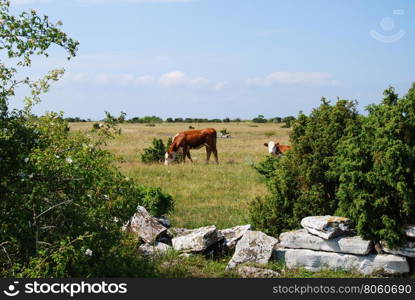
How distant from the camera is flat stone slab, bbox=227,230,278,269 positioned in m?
9.50

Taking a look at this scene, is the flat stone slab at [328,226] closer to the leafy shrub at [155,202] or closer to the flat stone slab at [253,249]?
the flat stone slab at [253,249]

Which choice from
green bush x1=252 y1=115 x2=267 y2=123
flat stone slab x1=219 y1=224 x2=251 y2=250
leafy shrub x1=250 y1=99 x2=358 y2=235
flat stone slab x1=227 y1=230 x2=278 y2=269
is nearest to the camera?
flat stone slab x1=227 y1=230 x2=278 y2=269

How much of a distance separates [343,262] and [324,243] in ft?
1.41

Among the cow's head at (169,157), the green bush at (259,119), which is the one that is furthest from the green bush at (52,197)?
the green bush at (259,119)

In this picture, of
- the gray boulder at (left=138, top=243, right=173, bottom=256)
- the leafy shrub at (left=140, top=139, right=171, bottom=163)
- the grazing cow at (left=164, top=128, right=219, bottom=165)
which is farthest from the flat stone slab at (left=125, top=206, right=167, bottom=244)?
the leafy shrub at (left=140, top=139, right=171, bottom=163)

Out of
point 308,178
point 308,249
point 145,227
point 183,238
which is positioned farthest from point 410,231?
point 145,227

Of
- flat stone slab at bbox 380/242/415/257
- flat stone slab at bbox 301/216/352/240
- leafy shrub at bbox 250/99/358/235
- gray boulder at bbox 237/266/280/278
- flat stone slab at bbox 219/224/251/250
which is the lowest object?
gray boulder at bbox 237/266/280/278

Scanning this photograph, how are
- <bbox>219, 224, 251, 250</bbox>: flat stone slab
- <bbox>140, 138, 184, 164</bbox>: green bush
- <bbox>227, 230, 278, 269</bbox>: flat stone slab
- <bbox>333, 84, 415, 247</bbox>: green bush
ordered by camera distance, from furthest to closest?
<bbox>140, 138, 184, 164</bbox>: green bush, <bbox>219, 224, 251, 250</bbox>: flat stone slab, <bbox>227, 230, 278, 269</bbox>: flat stone slab, <bbox>333, 84, 415, 247</bbox>: green bush

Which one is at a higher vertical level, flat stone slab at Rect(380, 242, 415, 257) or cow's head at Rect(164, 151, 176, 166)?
cow's head at Rect(164, 151, 176, 166)

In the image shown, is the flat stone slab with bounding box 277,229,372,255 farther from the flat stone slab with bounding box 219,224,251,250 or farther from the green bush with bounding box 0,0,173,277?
the green bush with bounding box 0,0,173,277

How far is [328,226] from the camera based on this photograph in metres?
9.45

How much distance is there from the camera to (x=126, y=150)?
1427 inches

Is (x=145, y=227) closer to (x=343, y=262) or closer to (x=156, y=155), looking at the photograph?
(x=343, y=262)

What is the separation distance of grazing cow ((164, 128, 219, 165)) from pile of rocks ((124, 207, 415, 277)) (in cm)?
1708
